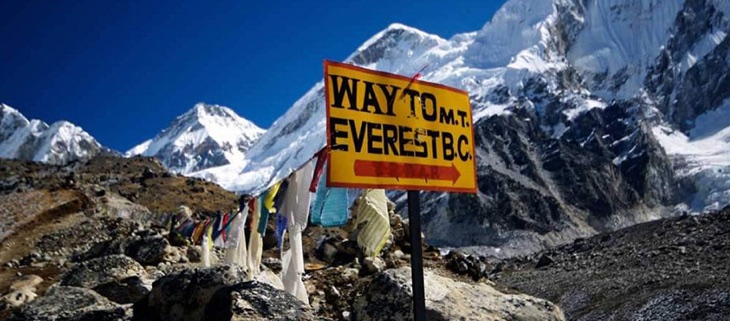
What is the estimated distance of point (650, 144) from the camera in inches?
7510

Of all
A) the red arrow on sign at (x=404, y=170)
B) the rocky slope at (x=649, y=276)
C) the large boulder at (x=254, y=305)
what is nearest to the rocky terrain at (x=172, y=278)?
the large boulder at (x=254, y=305)

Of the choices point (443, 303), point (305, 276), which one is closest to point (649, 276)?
point (305, 276)

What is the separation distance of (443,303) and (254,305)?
363cm

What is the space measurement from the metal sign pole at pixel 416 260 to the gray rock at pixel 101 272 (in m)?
7.74

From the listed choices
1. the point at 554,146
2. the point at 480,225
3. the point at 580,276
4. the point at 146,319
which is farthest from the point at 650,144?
the point at 146,319

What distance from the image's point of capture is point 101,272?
12.4 metres

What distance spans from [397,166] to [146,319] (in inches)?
166

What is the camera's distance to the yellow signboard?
5.48 meters

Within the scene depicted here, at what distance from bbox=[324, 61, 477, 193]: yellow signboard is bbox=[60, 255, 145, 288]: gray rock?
312 inches

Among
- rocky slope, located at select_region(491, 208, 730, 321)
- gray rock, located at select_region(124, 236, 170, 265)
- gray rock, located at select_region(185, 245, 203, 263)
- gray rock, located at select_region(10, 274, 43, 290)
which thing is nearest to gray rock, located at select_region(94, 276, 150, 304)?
gray rock, located at select_region(124, 236, 170, 265)

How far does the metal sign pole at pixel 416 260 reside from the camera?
5715mm

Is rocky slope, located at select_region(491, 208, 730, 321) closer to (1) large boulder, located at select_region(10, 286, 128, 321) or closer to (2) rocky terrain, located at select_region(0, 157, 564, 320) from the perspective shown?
(2) rocky terrain, located at select_region(0, 157, 564, 320)

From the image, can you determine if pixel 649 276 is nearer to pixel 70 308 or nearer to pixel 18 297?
pixel 18 297

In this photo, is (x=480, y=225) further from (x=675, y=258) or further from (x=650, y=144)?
(x=675, y=258)
